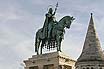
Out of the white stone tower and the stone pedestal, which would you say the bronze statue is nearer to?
the stone pedestal

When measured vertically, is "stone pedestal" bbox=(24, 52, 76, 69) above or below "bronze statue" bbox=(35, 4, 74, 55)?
below

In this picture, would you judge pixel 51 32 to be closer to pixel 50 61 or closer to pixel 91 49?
pixel 50 61

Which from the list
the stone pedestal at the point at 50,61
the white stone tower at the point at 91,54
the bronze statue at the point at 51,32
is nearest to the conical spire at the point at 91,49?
the white stone tower at the point at 91,54

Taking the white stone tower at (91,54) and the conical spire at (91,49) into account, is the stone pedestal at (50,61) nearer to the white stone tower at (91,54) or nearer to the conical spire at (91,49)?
the white stone tower at (91,54)

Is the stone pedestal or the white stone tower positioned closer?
the stone pedestal

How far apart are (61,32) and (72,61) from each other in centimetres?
350

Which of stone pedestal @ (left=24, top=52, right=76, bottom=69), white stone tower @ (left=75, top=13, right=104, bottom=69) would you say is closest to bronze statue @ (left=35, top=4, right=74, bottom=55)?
stone pedestal @ (left=24, top=52, right=76, bottom=69)

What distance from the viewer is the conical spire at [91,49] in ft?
115

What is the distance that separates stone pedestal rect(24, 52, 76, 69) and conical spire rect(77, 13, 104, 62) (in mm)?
1210

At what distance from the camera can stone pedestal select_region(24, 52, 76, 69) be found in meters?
34.5

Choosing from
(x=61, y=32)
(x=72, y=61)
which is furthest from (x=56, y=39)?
(x=72, y=61)

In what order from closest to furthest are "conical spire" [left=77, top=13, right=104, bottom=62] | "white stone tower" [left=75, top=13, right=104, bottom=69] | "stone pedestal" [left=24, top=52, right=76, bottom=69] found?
"stone pedestal" [left=24, top=52, right=76, bottom=69]
"white stone tower" [left=75, top=13, right=104, bottom=69]
"conical spire" [left=77, top=13, right=104, bottom=62]

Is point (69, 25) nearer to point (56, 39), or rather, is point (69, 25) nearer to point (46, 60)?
point (56, 39)

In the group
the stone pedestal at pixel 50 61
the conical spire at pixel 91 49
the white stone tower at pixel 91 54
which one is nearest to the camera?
the stone pedestal at pixel 50 61
